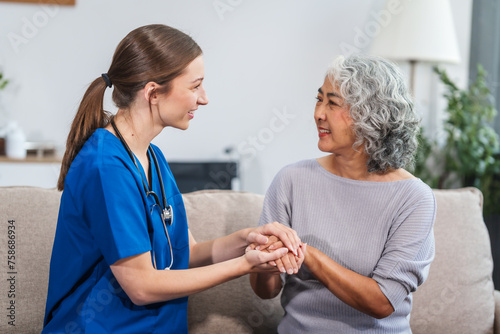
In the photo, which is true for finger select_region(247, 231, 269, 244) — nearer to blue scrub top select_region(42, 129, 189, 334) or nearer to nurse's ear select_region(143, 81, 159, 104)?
blue scrub top select_region(42, 129, 189, 334)

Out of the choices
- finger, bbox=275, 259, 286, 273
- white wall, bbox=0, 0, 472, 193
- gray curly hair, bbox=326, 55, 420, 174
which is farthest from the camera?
white wall, bbox=0, 0, 472, 193

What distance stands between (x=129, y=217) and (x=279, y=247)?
43cm

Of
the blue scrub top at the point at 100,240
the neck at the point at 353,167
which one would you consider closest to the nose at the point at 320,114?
the neck at the point at 353,167

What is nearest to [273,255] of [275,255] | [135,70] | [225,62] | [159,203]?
[275,255]

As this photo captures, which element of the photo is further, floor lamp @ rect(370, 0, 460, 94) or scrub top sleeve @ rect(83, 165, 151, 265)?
floor lamp @ rect(370, 0, 460, 94)

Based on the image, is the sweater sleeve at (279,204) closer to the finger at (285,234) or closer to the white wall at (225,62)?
the finger at (285,234)

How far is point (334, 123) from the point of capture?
4.99 ft

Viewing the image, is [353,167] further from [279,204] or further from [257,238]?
[257,238]

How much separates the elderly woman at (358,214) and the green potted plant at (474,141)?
6.06 feet

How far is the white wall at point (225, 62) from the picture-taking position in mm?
3414

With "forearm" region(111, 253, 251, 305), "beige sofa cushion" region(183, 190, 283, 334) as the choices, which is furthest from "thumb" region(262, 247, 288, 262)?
"beige sofa cushion" region(183, 190, 283, 334)

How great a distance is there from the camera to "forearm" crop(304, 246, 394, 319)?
138 centimetres

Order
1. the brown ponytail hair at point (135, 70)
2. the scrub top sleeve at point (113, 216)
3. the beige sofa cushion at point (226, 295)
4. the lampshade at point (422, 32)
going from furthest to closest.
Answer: the lampshade at point (422, 32)
the beige sofa cushion at point (226, 295)
the brown ponytail hair at point (135, 70)
the scrub top sleeve at point (113, 216)

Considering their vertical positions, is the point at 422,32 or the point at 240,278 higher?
the point at 422,32
